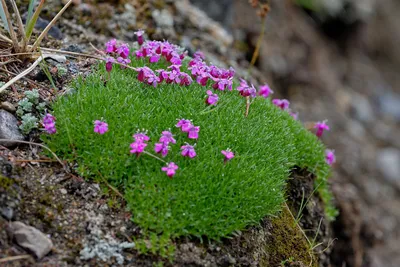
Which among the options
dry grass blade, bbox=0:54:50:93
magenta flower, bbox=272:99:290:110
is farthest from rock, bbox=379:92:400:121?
dry grass blade, bbox=0:54:50:93

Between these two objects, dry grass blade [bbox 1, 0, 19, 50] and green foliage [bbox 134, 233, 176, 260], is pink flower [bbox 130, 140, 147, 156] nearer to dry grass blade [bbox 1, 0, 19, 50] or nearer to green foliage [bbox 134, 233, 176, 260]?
green foliage [bbox 134, 233, 176, 260]

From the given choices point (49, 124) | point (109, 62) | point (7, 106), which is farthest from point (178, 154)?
point (7, 106)

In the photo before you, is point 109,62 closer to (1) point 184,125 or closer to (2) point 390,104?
(1) point 184,125

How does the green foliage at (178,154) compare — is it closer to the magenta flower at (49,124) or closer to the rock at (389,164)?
the magenta flower at (49,124)

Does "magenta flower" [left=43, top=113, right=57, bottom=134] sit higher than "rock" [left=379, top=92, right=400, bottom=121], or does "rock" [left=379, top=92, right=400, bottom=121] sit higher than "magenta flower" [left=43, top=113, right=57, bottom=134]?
"magenta flower" [left=43, top=113, right=57, bottom=134]

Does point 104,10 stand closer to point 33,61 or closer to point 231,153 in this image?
point 33,61

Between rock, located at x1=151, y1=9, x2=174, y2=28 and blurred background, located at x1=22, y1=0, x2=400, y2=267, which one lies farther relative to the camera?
rock, located at x1=151, y1=9, x2=174, y2=28
